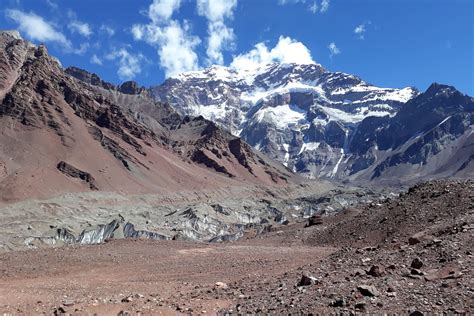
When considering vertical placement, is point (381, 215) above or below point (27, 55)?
below

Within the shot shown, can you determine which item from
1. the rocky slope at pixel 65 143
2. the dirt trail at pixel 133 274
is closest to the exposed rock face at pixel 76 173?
the rocky slope at pixel 65 143

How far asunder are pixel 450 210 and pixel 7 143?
11877cm

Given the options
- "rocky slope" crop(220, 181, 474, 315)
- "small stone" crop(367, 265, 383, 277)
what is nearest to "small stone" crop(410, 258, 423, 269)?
"rocky slope" crop(220, 181, 474, 315)

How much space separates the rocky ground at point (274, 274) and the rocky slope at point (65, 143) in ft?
268

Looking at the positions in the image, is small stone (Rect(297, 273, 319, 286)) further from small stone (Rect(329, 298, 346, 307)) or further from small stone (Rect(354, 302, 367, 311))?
small stone (Rect(354, 302, 367, 311))

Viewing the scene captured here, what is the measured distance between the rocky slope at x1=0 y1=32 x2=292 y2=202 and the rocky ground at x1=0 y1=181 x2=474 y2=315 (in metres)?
81.7

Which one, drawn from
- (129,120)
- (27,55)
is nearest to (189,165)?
(129,120)

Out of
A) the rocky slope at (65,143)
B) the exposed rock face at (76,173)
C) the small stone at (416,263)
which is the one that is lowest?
the small stone at (416,263)

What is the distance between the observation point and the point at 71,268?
80.5 ft

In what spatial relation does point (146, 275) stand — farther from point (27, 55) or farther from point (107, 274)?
point (27, 55)

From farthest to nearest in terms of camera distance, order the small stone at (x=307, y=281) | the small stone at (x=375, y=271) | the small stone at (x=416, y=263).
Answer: the small stone at (x=307, y=281)
the small stone at (x=416, y=263)
the small stone at (x=375, y=271)

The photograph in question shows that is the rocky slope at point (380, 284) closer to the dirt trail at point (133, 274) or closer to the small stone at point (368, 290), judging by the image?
the small stone at point (368, 290)

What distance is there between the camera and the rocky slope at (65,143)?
11719cm

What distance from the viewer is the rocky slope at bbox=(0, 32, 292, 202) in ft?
384
